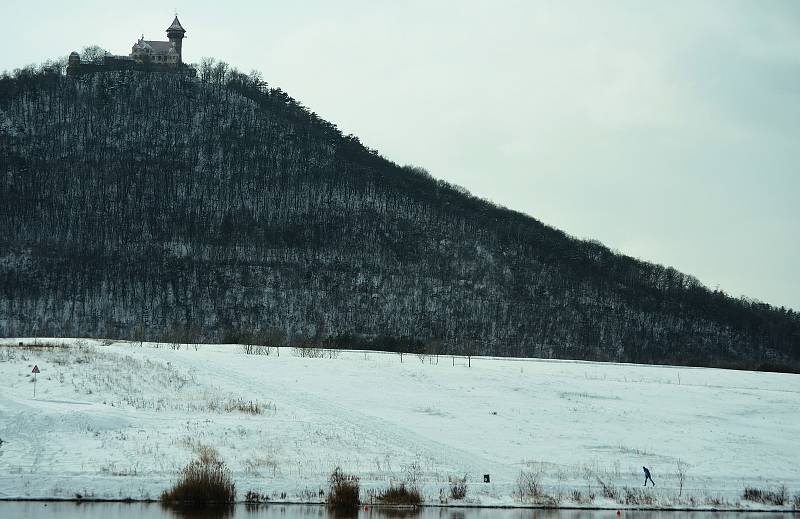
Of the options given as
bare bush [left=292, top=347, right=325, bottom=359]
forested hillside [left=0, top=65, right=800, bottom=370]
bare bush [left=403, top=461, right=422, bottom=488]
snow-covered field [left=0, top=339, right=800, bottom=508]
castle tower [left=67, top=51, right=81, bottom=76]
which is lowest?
bare bush [left=403, top=461, right=422, bottom=488]

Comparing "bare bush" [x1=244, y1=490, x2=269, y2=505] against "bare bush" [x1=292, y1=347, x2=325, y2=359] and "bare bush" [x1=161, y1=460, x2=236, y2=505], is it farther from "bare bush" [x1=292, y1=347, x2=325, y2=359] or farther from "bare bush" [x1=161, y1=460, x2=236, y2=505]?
"bare bush" [x1=292, y1=347, x2=325, y2=359]

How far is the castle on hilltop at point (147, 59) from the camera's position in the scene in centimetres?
18500

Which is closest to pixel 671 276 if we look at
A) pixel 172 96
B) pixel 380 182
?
pixel 380 182

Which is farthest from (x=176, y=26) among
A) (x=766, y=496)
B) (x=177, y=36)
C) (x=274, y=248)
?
(x=766, y=496)

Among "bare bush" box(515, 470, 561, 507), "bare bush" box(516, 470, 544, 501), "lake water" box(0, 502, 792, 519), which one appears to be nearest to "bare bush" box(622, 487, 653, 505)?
"lake water" box(0, 502, 792, 519)

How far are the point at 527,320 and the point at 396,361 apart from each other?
92758mm

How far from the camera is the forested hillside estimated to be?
141 metres

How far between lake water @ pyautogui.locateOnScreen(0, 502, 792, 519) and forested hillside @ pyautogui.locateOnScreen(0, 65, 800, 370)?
3536 inches

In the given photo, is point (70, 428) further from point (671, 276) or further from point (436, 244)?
point (671, 276)

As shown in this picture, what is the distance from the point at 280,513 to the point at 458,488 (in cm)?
686

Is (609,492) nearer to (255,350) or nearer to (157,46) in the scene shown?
(255,350)

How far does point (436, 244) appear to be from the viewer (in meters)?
160

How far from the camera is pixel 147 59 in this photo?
188 metres

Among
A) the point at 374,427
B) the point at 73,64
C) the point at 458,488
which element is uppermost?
the point at 73,64
